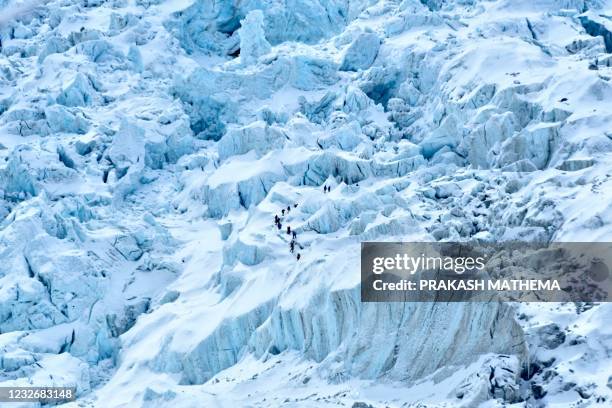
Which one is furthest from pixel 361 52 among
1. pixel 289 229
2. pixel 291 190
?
pixel 289 229

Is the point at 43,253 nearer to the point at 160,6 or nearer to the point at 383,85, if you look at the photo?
the point at 383,85

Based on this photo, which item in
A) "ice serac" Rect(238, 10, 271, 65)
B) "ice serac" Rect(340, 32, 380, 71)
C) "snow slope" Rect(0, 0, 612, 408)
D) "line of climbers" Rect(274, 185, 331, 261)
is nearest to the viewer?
"snow slope" Rect(0, 0, 612, 408)

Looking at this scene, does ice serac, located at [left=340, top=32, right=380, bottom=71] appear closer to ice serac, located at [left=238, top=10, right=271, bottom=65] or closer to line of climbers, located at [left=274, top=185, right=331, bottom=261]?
ice serac, located at [left=238, top=10, right=271, bottom=65]

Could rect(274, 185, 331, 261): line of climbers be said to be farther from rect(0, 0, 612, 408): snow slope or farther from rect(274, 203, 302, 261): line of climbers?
rect(0, 0, 612, 408): snow slope

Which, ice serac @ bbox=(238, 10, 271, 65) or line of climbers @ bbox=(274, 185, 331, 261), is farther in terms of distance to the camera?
ice serac @ bbox=(238, 10, 271, 65)

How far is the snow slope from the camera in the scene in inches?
766

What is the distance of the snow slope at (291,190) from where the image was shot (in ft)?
63.8

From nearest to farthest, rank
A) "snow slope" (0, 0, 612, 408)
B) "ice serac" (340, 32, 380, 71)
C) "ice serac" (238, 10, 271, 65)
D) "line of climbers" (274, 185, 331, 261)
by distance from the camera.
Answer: "snow slope" (0, 0, 612, 408) → "line of climbers" (274, 185, 331, 261) → "ice serac" (340, 32, 380, 71) → "ice serac" (238, 10, 271, 65)

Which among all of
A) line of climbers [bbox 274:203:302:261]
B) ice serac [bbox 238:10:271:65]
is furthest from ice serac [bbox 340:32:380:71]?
line of climbers [bbox 274:203:302:261]

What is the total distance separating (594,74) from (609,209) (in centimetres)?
634

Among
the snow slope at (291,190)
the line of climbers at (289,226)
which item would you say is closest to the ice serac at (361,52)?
the snow slope at (291,190)

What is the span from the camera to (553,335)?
18641 millimetres

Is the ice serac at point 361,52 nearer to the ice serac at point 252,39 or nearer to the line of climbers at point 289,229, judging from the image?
the ice serac at point 252,39

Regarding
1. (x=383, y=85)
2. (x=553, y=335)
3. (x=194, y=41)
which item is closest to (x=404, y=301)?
(x=553, y=335)
